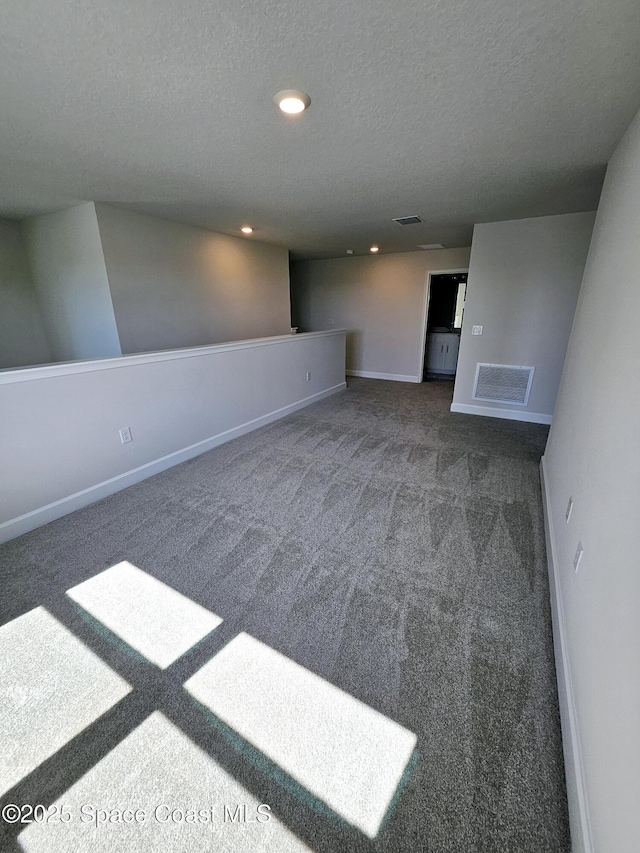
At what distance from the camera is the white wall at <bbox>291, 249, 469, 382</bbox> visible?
5836 mm

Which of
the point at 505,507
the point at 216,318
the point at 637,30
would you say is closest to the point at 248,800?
the point at 505,507

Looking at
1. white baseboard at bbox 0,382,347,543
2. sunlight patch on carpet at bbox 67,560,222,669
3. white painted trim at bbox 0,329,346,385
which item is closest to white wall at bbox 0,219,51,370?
white painted trim at bbox 0,329,346,385

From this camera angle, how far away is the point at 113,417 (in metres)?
2.62

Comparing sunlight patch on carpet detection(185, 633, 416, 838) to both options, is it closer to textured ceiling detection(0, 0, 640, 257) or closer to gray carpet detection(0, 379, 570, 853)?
gray carpet detection(0, 379, 570, 853)

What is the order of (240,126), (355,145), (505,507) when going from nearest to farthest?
(240,126) → (355,145) → (505,507)

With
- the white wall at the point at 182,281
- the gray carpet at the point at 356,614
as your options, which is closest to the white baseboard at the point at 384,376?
the white wall at the point at 182,281

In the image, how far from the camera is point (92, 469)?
2.54 m

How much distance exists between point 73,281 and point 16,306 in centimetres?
92

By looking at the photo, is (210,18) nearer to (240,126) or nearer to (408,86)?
(240,126)

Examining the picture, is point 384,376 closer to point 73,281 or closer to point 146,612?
point 73,281

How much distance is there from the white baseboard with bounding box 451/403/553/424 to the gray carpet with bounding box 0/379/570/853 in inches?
47.4

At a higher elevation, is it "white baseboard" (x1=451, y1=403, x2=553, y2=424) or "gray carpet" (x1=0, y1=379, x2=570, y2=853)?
"white baseboard" (x1=451, y1=403, x2=553, y2=424)

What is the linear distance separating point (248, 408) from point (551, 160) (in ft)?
11.0

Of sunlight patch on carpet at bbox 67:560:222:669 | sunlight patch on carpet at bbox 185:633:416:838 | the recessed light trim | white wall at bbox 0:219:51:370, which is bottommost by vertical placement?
sunlight patch on carpet at bbox 185:633:416:838
